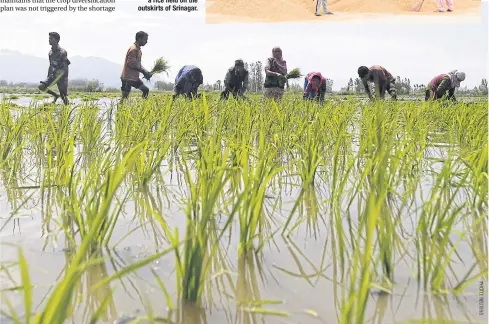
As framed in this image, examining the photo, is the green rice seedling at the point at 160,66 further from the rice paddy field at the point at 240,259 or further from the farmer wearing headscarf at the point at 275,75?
the rice paddy field at the point at 240,259

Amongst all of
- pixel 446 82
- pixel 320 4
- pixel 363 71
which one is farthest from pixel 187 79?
pixel 320 4

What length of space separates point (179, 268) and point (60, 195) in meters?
1.06

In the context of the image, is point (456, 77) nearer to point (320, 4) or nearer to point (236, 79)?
point (236, 79)

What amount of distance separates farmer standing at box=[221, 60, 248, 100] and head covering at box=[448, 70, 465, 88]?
12.2ft

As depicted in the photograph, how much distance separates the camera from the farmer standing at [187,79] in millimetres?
8180

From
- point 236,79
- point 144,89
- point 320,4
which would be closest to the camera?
point 144,89

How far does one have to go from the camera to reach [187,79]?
27.0 ft

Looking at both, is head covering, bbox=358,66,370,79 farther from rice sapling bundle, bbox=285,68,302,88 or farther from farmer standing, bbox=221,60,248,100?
rice sapling bundle, bbox=285,68,302,88

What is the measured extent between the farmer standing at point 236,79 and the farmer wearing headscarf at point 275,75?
1.64ft

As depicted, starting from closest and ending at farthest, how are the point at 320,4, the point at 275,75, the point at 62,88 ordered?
the point at 62,88
the point at 275,75
the point at 320,4

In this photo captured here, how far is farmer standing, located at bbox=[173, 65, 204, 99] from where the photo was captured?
26.8 ft

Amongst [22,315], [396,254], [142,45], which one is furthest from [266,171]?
[142,45]

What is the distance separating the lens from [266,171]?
1.54 meters

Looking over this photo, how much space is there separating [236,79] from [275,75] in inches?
32.0
